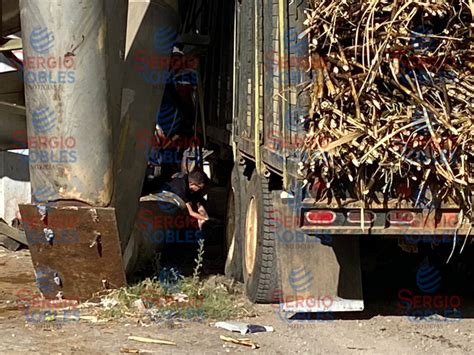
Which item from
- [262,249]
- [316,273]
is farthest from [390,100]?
[262,249]

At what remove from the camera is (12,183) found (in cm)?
1094

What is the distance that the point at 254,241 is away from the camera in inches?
278

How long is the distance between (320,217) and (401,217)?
0.52 metres

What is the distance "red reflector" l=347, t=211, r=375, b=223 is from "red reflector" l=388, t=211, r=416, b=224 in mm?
119

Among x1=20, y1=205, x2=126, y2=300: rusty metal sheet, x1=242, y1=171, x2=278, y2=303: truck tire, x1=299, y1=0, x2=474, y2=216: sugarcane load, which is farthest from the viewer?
x1=242, y1=171, x2=278, y2=303: truck tire

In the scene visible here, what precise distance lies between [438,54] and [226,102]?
3487mm

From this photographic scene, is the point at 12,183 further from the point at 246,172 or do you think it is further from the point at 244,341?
the point at 244,341

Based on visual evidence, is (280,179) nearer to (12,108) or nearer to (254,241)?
(254,241)

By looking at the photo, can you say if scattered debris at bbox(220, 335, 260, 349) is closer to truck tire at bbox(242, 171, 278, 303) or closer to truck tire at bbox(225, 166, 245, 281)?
truck tire at bbox(242, 171, 278, 303)

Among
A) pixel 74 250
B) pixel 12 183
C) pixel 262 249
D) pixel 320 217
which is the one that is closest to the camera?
pixel 320 217

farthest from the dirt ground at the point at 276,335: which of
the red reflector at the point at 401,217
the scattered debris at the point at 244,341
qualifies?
the red reflector at the point at 401,217

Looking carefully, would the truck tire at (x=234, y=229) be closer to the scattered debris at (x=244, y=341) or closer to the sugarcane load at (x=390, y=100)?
the scattered debris at (x=244, y=341)

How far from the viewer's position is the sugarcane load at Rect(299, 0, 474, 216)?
5316 millimetres

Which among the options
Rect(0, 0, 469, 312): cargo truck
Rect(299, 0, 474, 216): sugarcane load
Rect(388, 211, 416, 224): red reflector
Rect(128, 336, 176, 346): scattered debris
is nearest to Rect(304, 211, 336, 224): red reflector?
Rect(0, 0, 469, 312): cargo truck
